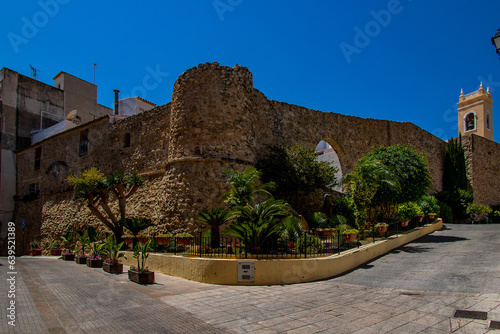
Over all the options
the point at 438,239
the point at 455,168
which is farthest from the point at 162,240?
the point at 455,168

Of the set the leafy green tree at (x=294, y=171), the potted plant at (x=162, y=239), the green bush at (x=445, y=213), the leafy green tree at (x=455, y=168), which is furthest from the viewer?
the leafy green tree at (x=455, y=168)

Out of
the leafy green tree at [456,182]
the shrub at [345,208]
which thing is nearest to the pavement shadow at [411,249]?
the shrub at [345,208]

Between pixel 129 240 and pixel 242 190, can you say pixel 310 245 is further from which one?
pixel 129 240

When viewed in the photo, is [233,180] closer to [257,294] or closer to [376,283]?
[257,294]

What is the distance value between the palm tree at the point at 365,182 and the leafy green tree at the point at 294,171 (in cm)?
266

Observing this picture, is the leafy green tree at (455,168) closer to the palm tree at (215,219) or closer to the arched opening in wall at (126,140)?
the palm tree at (215,219)

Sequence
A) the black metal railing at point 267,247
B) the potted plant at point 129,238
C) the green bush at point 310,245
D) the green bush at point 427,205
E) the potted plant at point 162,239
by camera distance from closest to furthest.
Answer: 1. the black metal railing at point 267,247
2. the green bush at point 310,245
3. the potted plant at point 162,239
4. the potted plant at point 129,238
5. the green bush at point 427,205

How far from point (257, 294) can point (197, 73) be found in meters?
10.7

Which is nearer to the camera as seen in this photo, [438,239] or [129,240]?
[129,240]

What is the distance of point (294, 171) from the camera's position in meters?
17.1

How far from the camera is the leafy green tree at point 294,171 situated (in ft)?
55.7

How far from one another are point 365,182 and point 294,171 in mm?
3771

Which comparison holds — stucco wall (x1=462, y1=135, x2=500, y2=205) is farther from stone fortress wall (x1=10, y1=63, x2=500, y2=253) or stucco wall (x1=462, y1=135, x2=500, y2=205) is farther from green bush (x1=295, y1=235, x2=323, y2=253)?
green bush (x1=295, y1=235, x2=323, y2=253)

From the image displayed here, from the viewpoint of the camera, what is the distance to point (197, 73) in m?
15.9
